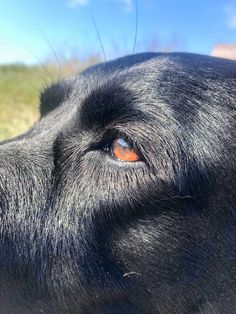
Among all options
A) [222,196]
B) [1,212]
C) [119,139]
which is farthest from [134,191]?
[1,212]

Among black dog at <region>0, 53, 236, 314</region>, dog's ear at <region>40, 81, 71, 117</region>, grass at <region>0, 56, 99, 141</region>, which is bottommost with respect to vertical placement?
black dog at <region>0, 53, 236, 314</region>

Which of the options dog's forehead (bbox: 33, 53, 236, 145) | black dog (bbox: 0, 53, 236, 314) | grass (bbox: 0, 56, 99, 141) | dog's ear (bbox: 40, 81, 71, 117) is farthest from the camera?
grass (bbox: 0, 56, 99, 141)

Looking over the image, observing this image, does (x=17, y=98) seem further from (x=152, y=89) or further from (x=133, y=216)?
(x=133, y=216)

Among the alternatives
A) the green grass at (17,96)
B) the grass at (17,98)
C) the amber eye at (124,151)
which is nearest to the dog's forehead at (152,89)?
the amber eye at (124,151)

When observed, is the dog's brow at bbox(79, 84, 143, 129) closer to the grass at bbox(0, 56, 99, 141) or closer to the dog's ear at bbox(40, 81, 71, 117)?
the dog's ear at bbox(40, 81, 71, 117)

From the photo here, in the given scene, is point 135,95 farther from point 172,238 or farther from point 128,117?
point 172,238

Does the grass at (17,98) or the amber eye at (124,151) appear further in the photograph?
the grass at (17,98)

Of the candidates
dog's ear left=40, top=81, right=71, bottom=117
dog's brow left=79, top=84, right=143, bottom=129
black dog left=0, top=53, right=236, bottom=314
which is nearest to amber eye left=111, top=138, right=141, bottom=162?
black dog left=0, top=53, right=236, bottom=314

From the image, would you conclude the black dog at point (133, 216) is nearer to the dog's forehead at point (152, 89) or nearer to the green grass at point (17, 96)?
the dog's forehead at point (152, 89)
